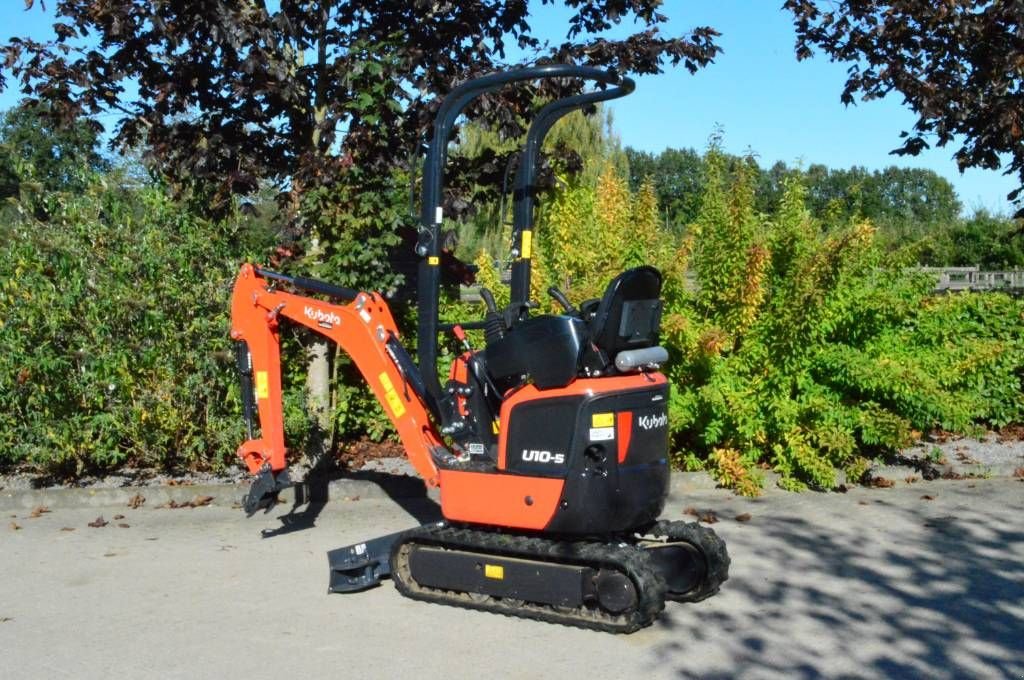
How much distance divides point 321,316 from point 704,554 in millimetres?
2969

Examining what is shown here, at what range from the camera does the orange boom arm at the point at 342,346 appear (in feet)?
23.1

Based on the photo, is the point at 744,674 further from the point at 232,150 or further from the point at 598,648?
the point at 232,150

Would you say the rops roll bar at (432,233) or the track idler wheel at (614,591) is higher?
the rops roll bar at (432,233)

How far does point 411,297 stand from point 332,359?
3.71 feet

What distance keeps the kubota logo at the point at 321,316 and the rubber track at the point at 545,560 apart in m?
1.57

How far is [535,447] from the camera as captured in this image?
20.3 feet

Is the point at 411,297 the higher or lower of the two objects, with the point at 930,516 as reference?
higher

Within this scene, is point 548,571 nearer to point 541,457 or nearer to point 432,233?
point 541,457

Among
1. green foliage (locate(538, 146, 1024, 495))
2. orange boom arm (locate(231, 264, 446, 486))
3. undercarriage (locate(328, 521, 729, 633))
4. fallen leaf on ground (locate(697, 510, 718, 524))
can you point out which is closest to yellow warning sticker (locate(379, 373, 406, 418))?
orange boom arm (locate(231, 264, 446, 486))

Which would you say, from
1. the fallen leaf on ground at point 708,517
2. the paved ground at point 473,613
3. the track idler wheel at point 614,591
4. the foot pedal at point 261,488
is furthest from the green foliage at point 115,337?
the track idler wheel at point 614,591

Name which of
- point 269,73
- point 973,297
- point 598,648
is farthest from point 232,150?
point 973,297

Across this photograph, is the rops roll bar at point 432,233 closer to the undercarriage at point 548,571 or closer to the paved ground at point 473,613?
the undercarriage at point 548,571

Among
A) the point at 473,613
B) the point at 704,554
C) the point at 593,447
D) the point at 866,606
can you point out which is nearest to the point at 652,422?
the point at 593,447

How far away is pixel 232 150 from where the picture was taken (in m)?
10.0
